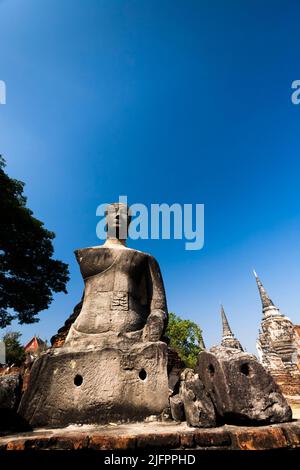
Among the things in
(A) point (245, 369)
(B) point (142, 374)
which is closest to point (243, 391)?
(A) point (245, 369)

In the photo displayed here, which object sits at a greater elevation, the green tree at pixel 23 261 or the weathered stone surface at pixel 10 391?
the green tree at pixel 23 261

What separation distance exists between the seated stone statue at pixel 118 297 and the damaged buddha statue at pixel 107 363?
0.04ft

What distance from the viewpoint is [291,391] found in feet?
44.3

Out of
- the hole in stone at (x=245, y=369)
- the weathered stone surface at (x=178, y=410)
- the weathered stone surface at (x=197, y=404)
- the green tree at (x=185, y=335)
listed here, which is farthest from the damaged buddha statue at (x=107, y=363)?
the green tree at (x=185, y=335)

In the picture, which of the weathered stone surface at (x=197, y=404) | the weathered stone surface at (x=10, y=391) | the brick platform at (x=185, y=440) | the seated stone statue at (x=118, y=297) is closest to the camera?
the brick platform at (x=185, y=440)

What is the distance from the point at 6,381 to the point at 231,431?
2.12 meters

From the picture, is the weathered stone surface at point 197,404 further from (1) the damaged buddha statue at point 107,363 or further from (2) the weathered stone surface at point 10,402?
(2) the weathered stone surface at point 10,402

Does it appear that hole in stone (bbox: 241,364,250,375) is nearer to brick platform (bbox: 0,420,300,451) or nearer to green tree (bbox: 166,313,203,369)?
brick platform (bbox: 0,420,300,451)

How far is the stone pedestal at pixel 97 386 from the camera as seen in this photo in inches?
99.0

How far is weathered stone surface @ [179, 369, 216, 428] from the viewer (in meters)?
1.99

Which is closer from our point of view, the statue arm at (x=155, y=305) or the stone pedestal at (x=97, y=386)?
the stone pedestal at (x=97, y=386)
